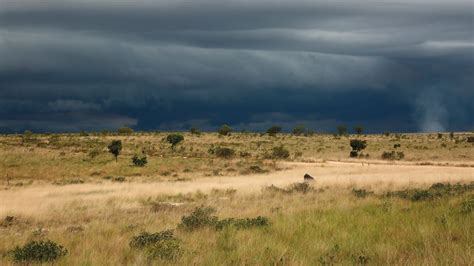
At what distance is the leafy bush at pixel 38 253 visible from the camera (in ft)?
29.7

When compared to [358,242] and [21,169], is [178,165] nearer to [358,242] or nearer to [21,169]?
[21,169]

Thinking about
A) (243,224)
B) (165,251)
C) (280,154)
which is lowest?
(280,154)

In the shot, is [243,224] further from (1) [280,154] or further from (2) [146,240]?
(1) [280,154]

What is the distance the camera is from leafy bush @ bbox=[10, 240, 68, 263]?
9.05 metres

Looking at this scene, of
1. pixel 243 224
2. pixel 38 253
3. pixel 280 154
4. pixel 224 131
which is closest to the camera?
pixel 38 253

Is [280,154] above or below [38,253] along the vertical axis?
below

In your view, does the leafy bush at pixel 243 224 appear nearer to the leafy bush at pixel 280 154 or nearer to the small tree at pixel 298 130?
the leafy bush at pixel 280 154

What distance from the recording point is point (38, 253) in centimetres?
926

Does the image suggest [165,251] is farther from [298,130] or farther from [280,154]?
[298,130]

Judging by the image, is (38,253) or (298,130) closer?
(38,253)

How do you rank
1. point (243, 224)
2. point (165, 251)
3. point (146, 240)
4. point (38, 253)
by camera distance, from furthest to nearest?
1. point (243, 224)
2. point (146, 240)
3. point (38, 253)
4. point (165, 251)

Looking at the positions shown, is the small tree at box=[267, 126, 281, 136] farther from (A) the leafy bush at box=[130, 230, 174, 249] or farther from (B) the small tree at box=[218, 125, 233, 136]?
(A) the leafy bush at box=[130, 230, 174, 249]

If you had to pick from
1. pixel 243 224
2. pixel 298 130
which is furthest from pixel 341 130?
pixel 243 224

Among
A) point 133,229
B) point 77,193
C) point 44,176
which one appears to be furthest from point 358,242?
point 44,176
